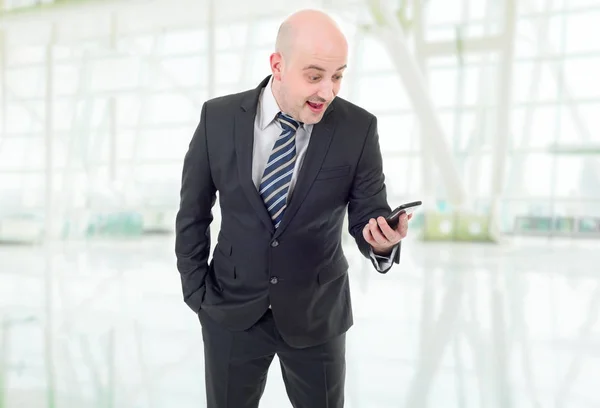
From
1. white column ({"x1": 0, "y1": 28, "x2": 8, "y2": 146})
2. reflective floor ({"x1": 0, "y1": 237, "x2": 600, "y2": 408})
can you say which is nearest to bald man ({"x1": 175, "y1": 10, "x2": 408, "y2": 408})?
reflective floor ({"x1": 0, "y1": 237, "x2": 600, "y2": 408})

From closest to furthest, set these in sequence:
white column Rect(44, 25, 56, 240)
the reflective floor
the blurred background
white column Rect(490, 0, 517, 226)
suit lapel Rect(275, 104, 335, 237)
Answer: suit lapel Rect(275, 104, 335, 237), the reflective floor, the blurred background, white column Rect(490, 0, 517, 226), white column Rect(44, 25, 56, 240)

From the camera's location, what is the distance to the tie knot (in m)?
1.64

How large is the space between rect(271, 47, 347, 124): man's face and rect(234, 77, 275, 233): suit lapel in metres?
0.12

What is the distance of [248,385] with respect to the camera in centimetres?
174

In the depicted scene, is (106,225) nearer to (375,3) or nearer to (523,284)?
(375,3)

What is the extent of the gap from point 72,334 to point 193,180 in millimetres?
3553

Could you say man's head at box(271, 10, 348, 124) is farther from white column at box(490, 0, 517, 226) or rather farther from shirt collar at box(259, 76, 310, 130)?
white column at box(490, 0, 517, 226)

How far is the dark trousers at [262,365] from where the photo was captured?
1682mm

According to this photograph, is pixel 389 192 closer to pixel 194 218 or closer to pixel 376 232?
pixel 194 218

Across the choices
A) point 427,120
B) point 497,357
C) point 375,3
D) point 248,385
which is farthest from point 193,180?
point 427,120

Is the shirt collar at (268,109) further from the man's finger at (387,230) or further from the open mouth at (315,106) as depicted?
the man's finger at (387,230)

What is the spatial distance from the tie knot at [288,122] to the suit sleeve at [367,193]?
0.20 m

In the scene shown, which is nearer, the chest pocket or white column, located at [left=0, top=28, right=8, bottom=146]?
the chest pocket

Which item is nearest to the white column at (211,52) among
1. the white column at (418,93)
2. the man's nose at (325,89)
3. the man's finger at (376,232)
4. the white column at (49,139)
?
the white column at (418,93)
